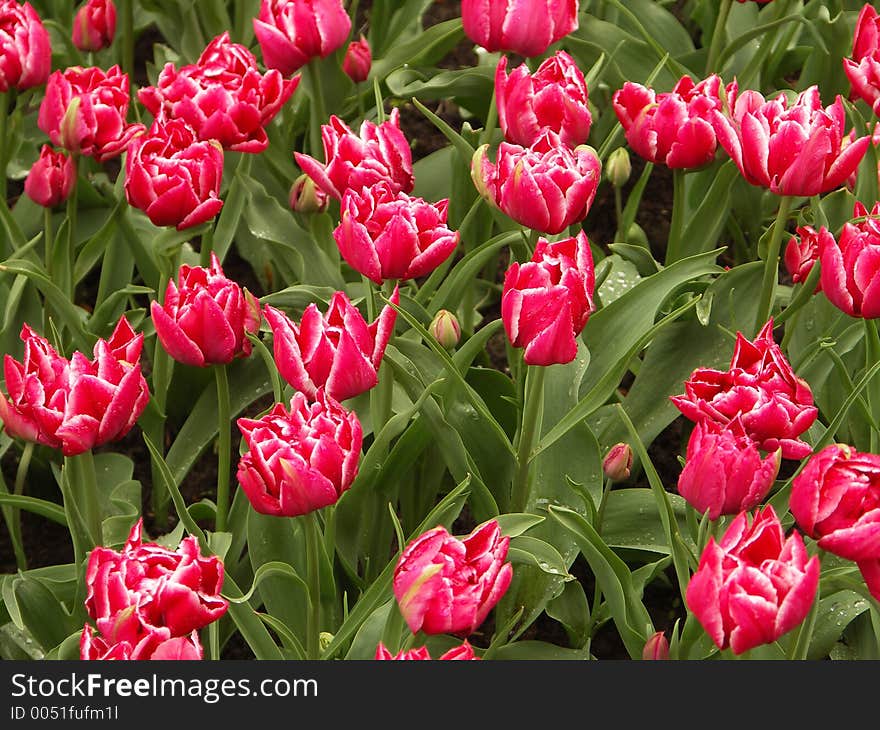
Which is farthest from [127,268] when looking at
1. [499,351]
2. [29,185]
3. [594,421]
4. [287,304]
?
[594,421]

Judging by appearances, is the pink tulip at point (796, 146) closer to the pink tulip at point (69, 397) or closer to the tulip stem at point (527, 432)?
the tulip stem at point (527, 432)

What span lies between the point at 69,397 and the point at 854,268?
2.66 feet

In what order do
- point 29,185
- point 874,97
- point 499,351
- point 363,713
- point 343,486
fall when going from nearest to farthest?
point 363,713
point 343,486
point 874,97
point 29,185
point 499,351

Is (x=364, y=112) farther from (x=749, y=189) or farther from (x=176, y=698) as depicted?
(x=176, y=698)

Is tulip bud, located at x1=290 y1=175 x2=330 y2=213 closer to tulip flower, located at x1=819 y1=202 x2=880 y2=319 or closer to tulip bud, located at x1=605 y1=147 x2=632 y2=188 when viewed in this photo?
tulip bud, located at x1=605 y1=147 x2=632 y2=188

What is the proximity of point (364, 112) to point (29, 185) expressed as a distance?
67cm

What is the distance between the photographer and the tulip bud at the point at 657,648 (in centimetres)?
137

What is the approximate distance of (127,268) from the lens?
2133 mm

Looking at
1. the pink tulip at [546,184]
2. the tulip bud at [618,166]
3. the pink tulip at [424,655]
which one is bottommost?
the tulip bud at [618,166]

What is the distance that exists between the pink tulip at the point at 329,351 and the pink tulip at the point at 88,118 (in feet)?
1.96

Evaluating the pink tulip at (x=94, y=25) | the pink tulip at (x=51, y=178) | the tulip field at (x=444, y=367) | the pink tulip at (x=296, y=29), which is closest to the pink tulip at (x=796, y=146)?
the tulip field at (x=444, y=367)

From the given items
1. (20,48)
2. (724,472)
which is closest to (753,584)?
(724,472)

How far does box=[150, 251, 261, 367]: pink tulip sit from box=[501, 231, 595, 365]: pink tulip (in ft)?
0.93

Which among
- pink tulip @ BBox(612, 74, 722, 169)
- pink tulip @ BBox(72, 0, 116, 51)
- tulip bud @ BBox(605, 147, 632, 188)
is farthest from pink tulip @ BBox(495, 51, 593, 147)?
pink tulip @ BBox(72, 0, 116, 51)
